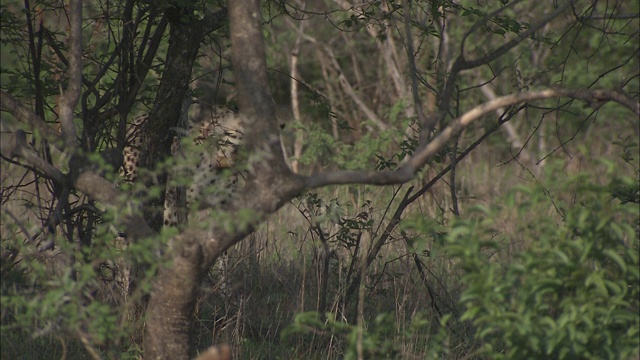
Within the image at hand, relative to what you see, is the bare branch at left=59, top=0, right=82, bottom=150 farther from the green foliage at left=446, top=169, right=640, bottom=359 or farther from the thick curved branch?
the green foliage at left=446, top=169, right=640, bottom=359

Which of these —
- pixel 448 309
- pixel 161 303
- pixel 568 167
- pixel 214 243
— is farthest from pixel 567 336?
pixel 568 167

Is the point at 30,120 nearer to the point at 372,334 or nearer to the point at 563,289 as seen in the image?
the point at 372,334

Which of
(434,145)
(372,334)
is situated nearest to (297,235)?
(372,334)

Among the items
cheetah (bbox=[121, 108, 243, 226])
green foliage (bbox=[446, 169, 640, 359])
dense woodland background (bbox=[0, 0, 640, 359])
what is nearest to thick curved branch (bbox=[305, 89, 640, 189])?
dense woodland background (bbox=[0, 0, 640, 359])

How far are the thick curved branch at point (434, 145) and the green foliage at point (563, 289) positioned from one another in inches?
11.7

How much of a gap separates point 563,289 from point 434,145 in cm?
76

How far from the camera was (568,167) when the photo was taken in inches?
385

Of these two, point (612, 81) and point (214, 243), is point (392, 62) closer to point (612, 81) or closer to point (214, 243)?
point (612, 81)

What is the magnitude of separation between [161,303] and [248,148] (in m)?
0.76

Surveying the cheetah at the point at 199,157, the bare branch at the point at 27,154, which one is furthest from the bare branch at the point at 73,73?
the cheetah at the point at 199,157

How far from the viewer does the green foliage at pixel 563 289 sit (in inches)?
125

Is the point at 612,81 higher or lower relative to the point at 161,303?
higher

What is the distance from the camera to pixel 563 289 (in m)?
3.34

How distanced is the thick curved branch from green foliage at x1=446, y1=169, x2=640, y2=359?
0.30 m
